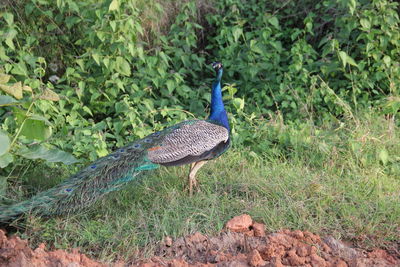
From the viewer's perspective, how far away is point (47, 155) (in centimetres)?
419

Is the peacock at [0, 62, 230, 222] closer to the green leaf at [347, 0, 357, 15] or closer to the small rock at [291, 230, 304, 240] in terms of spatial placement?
the small rock at [291, 230, 304, 240]

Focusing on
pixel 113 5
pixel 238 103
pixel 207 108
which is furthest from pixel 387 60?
pixel 113 5

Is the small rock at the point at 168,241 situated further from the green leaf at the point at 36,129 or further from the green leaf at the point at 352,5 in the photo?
the green leaf at the point at 352,5

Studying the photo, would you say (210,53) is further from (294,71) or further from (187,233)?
(187,233)

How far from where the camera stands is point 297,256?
11.3ft

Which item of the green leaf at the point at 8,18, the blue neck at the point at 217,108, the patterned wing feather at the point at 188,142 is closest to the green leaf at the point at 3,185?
the patterned wing feather at the point at 188,142

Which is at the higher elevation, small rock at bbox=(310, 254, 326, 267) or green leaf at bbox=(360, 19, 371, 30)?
green leaf at bbox=(360, 19, 371, 30)

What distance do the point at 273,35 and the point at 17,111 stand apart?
3.15m

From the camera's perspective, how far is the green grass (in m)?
3.78

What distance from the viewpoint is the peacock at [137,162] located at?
3816mm

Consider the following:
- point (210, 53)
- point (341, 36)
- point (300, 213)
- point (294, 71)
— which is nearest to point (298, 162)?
point (300, 213)

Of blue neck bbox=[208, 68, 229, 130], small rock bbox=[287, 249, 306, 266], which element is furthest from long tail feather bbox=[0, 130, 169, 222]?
small rock bbox=[287, 249, 306, 266]

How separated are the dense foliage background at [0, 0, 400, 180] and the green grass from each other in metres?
0.36

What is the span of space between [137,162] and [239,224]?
0.80 meters
